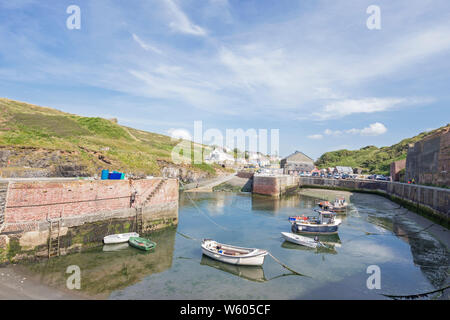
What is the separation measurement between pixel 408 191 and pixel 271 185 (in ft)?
90.4

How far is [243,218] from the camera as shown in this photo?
35312 mm

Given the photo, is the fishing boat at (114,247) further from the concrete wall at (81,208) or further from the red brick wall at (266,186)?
the red brick wall at (266,186)

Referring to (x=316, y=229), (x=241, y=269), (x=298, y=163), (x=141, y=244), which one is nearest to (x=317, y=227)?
(x=316, y=229)

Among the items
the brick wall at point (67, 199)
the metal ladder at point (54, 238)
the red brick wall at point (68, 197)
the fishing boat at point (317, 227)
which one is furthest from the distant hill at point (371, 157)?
the metal ladder at point (54, 238)

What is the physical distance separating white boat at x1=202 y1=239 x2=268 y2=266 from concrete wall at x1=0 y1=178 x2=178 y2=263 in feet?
27.7

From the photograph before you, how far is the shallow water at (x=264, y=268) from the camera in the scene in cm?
1455

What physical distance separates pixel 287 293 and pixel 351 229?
20.3 m

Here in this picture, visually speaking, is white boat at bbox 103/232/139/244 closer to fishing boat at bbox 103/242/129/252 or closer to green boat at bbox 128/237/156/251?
fishing boat at bbox 103/242/129/252

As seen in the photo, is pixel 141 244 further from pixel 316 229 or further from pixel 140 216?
pixel 316 229

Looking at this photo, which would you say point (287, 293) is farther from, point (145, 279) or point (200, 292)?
point (145, 279)

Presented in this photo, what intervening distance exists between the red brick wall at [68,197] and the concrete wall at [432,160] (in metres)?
44.0

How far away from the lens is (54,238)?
17.8m

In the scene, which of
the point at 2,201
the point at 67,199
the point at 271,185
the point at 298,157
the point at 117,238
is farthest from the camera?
the point at 298,157

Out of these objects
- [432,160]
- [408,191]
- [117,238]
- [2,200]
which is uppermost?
[432,160]
